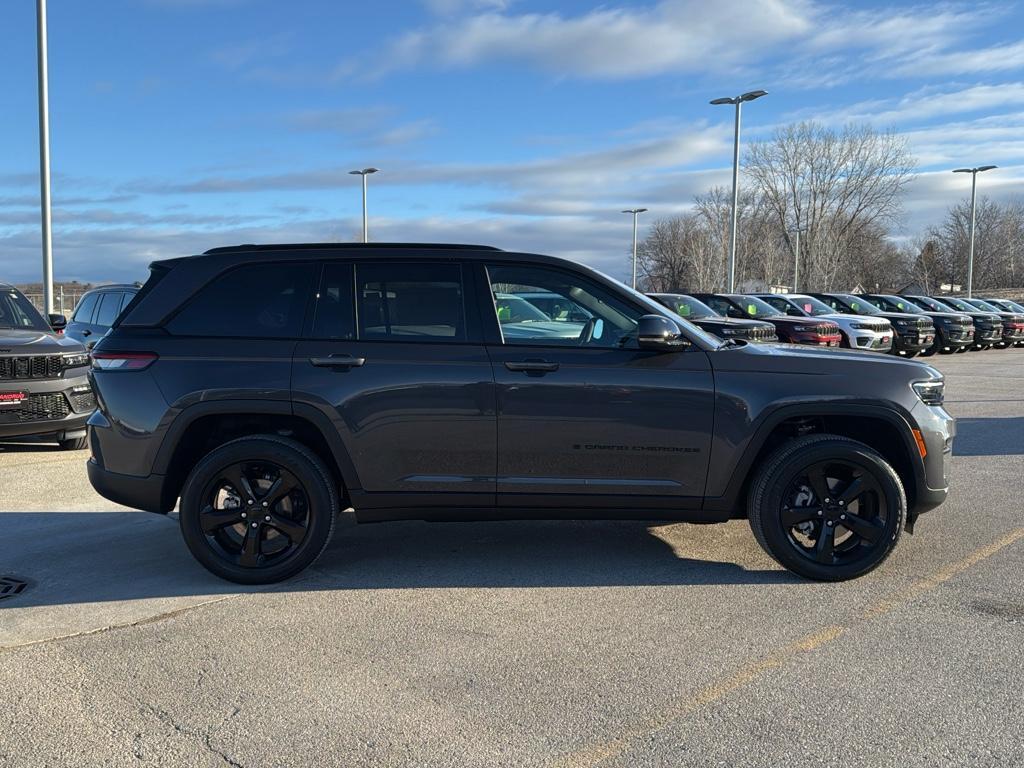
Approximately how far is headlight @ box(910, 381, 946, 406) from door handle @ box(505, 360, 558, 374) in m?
2.01

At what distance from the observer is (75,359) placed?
29.2 feet

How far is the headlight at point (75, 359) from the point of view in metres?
8.75

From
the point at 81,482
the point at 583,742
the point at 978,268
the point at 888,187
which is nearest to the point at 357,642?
the point at 583,742

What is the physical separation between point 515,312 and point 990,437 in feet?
23.9

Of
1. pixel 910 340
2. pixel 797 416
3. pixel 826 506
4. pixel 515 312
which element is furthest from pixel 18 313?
pixel 910 340

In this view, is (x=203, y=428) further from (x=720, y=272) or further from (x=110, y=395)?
(x=720, y=272)

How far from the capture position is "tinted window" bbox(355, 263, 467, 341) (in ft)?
15.8

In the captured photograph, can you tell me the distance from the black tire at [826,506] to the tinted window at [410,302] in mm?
1859

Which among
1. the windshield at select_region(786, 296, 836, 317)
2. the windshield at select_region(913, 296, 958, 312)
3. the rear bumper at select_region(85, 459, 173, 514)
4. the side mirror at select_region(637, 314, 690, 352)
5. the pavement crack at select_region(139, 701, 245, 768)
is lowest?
the pavement crack at select_region(139, 701, 245, 768)

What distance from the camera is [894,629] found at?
413cm

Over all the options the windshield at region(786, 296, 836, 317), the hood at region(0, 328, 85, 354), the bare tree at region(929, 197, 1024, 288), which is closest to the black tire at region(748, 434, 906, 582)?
the hood at region(0, 328, 85, 354)

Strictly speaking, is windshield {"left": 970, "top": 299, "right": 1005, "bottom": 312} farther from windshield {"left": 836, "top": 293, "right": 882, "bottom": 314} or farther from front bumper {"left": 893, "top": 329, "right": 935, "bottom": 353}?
front bumper {"left": 893, "top": 329, "right": 935, "bottom": 353}

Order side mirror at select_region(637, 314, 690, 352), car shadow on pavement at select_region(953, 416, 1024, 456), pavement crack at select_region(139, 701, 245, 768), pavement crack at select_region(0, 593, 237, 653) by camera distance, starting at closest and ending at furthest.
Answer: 1. pavement crack at select_region(139, 701, 245, 768)
2. pavement crack at select_region(0, 593, 237, 653)
3. side mirror at select_region(637, 314, 690, 352)
4. car shadow on pavement at select_region(953, 416, 1024, 456)

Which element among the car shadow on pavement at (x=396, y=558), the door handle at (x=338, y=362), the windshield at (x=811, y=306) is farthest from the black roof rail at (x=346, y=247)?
the windshield at (x=811, y=306)
